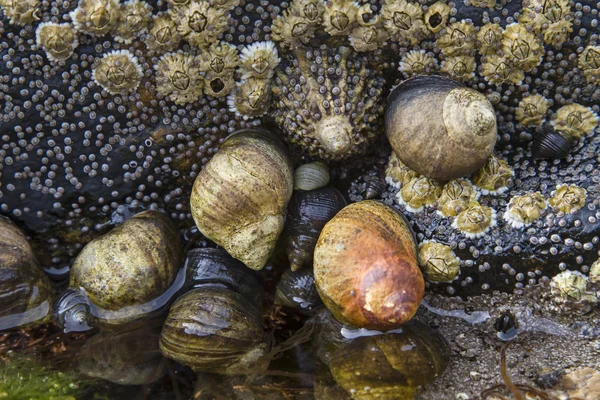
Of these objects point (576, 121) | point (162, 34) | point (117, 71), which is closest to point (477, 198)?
point (576, 121)

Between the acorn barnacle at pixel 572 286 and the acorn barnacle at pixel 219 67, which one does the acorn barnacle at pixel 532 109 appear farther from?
the acorn barnacle at pixel 219 67

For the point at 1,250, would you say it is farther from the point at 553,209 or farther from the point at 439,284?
the point at 553,209

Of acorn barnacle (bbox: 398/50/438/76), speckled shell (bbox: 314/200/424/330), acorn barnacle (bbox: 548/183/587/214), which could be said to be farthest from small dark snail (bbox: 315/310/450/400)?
acorn barnacle (bbox: 398/50/438/76)

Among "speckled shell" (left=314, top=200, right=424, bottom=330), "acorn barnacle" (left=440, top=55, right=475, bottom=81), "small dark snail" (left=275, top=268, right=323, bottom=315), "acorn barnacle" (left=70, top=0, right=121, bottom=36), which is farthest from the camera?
"small dark snail" (left=275, top=268, right=323, bottom=315)

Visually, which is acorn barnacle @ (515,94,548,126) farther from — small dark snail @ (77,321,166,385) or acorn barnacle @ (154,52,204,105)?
small dark snail @ (77,321,166,385)

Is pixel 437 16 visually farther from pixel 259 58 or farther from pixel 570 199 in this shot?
pixel 570 199

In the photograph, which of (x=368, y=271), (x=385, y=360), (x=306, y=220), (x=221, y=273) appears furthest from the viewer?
(x=221, y=273)

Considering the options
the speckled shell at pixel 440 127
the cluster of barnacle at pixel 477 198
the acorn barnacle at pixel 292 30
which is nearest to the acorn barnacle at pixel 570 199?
the cluster of barnacle at pixel 477 198
